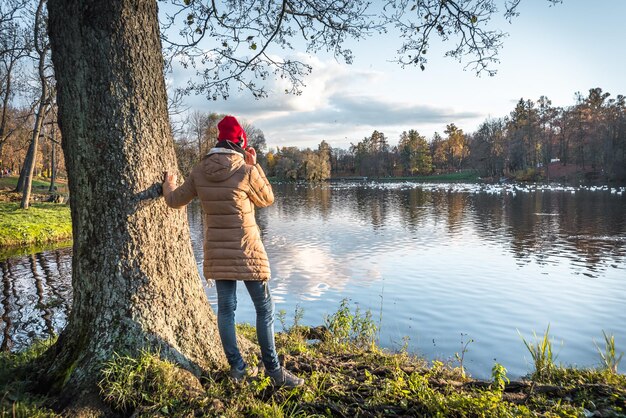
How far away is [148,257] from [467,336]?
6913 mm

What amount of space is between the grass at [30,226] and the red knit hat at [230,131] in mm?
16124

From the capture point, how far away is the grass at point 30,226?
16.3 m

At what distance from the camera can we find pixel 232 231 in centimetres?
345

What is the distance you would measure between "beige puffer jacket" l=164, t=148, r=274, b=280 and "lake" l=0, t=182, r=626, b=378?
4817 millimetres

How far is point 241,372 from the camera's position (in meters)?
3.53

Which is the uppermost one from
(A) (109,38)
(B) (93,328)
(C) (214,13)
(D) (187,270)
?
(C) (214,13)

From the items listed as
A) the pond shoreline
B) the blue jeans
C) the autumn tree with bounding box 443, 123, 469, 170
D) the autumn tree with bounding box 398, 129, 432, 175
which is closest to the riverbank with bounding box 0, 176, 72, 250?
the pond shoreline

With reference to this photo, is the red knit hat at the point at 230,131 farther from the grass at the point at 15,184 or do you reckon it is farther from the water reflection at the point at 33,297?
the grass at the point at 15,184

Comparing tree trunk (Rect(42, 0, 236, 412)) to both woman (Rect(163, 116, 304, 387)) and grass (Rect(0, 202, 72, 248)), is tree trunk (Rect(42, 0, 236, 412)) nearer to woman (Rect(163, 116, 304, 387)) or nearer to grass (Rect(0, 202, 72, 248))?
woman (Rect(163, 116, 304, 387))

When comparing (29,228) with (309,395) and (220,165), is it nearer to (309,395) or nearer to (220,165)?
(220,165)

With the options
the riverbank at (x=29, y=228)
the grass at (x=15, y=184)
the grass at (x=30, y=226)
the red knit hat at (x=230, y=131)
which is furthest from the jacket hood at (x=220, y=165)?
the grass at (x=15, y=184)

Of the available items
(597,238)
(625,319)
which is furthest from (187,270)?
(597,238)

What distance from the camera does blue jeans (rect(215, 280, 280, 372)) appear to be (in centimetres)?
353

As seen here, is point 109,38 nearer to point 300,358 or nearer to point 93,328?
A: point 93,328
